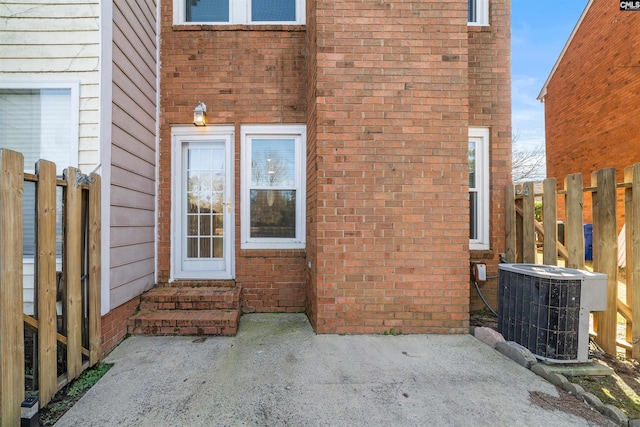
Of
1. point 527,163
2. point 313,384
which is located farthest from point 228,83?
point 527,163

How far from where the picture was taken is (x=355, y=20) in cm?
326

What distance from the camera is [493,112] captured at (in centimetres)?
402

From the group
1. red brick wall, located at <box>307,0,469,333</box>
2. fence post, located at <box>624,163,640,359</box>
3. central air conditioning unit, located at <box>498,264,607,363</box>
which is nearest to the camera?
central air conditioning unit, located at <box>498,264,607,363</box>

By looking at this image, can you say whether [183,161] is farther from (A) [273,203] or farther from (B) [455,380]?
(B) [455,380]

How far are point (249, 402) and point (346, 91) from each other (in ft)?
10.2

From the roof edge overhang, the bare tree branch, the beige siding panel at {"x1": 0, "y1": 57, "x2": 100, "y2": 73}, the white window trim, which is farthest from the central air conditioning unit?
the bare tree branch

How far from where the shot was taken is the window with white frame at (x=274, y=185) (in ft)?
13.2

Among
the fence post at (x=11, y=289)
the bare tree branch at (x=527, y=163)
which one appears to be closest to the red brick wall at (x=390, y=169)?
Result: the fence post at (x=11, y=289)

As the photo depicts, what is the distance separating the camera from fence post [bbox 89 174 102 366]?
8.52ft

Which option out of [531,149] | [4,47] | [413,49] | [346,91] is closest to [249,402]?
[346,91]

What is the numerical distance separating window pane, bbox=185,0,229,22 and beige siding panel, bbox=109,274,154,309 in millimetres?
3568

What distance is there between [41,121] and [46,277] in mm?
1759

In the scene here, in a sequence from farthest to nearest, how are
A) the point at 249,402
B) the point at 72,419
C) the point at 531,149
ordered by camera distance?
the point at 531,149 < the point at 249,402 < the point at 72,419

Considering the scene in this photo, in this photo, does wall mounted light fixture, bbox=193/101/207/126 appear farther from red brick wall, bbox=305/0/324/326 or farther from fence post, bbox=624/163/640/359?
fence post, bbox=624/163/640/359
